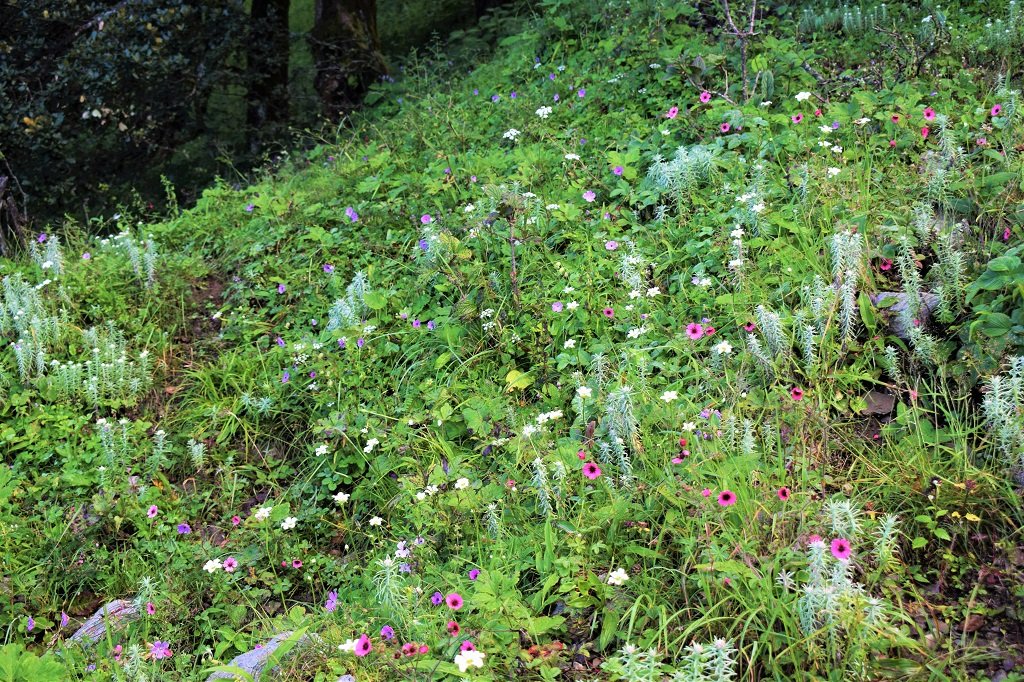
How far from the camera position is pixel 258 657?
2.63 meters

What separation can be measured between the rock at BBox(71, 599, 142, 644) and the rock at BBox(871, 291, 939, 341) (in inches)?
120

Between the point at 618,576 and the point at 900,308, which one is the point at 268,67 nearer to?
the point at 900,308

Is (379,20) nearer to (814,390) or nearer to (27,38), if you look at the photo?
(27,38)

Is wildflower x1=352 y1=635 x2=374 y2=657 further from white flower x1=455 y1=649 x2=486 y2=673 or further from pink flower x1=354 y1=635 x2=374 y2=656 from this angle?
white flower x1=455 y1=649 x2=486 y2=673

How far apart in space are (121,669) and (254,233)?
11.3ft

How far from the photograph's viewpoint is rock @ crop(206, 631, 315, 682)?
2.56 m

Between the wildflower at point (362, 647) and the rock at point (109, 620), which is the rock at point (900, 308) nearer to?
the wildflower at point (362, 647)

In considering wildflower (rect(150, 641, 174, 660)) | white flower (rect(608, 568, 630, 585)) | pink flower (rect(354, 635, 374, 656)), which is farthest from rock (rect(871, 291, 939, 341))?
wildflower (rect(150, 641, 174, 660))

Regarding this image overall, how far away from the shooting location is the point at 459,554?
298 centimetres

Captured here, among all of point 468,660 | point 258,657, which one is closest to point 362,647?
point 468,660

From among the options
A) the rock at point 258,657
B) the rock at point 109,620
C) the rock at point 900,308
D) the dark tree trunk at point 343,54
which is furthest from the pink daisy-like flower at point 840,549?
the dark tree trunk at point 343,54

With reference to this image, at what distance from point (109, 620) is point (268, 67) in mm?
6508

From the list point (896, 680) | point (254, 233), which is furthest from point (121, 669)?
point (254, 233)

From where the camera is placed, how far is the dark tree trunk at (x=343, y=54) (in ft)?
28.0
